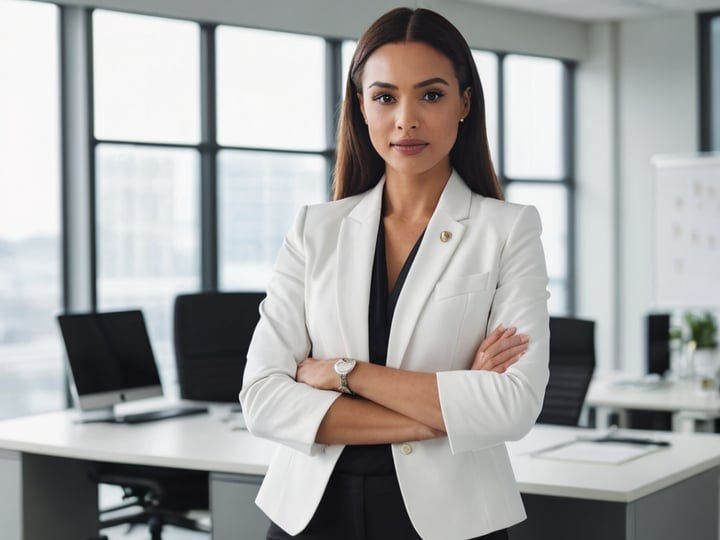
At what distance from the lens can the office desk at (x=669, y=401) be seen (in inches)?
192

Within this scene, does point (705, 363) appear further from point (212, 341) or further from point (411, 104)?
point (411, 104)

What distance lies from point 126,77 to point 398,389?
4.86 metres

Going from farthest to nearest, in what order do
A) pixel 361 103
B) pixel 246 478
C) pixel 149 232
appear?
pixel 149 232 → pixel 246 478 → pixel 361 103

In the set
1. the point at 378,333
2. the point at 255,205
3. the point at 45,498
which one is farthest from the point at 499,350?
the point at 255,205

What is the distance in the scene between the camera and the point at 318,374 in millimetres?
1807

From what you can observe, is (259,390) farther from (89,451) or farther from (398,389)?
(89,451)

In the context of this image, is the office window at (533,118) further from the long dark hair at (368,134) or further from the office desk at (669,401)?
the long dark hair at (368,134)

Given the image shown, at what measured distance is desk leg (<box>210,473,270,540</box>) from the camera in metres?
3.00

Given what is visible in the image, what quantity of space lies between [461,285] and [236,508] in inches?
62.2

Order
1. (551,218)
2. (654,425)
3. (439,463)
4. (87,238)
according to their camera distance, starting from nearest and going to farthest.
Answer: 1. (439,463)
2. (654,425)
3. (87,238)
4. (551,218)

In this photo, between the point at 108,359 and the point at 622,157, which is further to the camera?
the point at 622,157

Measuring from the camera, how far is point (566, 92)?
8391mm

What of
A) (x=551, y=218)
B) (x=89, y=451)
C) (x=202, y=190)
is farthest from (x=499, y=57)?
(x=89, y=451)

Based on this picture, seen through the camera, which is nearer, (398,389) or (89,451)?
(398,389)
